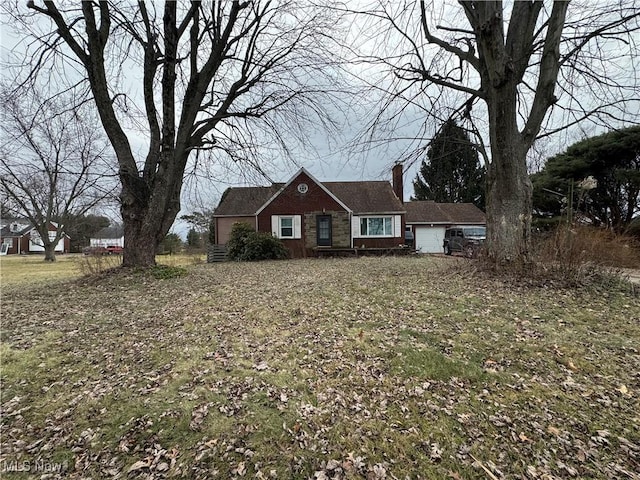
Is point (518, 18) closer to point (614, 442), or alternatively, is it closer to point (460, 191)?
point (614, 442)

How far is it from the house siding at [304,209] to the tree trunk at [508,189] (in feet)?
41.4

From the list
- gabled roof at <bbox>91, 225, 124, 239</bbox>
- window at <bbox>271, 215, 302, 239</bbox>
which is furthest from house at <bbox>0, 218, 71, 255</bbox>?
window at <bbox>271, 215, 302, 239</bbox>

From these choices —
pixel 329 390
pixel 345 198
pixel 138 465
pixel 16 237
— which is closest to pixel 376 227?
pixel 345 198

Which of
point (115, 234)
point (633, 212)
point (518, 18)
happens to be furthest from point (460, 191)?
point (115, 234)

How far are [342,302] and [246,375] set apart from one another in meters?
2.89

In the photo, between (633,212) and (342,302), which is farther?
(633,212)

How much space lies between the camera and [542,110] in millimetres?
7555

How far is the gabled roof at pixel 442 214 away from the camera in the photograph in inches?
1016

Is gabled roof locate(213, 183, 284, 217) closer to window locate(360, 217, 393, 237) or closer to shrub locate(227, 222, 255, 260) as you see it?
shrub locate(227, 222, 255, 260)

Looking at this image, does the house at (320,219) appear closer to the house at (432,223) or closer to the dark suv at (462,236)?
the dark suv at (462,236)

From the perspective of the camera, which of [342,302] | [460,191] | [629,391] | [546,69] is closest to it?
[629,391]

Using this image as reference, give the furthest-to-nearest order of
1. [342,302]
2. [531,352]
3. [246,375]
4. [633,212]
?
1. [633,212]
2. [342,302]
3. [531,352]
4. [246,375]

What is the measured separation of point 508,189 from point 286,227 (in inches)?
555

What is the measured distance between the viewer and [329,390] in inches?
128
